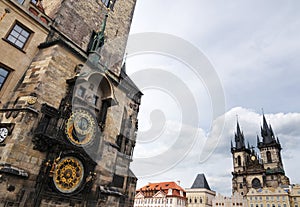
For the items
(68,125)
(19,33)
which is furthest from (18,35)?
(68,125)

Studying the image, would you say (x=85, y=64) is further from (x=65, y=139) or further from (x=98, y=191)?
(x=98, y=191)

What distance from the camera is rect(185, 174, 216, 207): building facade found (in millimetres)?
60812

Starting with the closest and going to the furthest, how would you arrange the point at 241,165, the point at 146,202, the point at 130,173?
the point at 130,173 → the point at 146,202 → the point at 241,165

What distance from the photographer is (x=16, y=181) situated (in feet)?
25.5

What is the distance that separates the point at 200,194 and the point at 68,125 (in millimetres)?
62097

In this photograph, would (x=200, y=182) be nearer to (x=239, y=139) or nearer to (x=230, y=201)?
(x=230, y=201)

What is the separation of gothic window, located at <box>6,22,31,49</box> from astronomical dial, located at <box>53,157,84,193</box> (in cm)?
657

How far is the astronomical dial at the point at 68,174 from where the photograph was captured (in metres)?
9.16

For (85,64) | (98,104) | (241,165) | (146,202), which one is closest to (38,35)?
(85,64)

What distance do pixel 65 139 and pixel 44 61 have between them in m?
4.32

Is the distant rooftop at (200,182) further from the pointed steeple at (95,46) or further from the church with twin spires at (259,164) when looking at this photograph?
the pointed steeple at (95,46)

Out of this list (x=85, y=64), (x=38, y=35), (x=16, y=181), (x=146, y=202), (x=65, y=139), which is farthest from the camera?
(x=146, y=202)

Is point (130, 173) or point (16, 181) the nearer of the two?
point (16, 181)

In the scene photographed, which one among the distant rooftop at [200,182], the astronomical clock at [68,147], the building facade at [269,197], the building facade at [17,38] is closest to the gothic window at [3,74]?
the building facade at [17,38]
